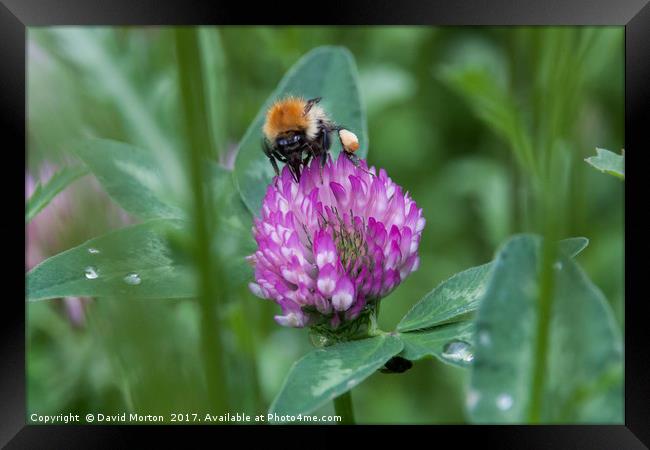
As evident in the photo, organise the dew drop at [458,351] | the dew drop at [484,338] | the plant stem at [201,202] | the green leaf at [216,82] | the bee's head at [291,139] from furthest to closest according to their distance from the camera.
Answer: the green leaf at [216,82]
the bee's head at [291,139]
the dew drop at [458,351]
the dew drop at [484,338]
the plant stem at [201,202]

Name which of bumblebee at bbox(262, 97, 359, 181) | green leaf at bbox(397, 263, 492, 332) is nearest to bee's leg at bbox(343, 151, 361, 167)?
bumblebee at bbox(262, 97, 359, 181)

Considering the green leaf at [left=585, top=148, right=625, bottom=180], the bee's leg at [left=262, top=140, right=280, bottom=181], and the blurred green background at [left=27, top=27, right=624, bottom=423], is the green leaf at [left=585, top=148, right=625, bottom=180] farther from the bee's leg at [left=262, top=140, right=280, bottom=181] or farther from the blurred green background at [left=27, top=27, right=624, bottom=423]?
the bee's leg at [left=262, top=140, right=280, bottom=181]

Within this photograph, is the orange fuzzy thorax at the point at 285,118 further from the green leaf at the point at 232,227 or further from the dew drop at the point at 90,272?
the dew drop at the point at 90,272

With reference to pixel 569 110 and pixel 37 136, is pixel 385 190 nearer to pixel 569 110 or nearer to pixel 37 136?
pixel 569 110

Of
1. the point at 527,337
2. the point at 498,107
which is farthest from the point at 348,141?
the point at 498,107

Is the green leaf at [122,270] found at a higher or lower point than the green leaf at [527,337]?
higher

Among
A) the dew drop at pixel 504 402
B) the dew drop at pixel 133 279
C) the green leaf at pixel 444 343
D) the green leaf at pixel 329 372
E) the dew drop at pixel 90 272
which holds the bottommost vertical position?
the dew drop at pixel 504 402

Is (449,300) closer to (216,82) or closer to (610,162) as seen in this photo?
(610,162)

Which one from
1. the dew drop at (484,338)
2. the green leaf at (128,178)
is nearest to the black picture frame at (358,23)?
the green leaf at (128,178)

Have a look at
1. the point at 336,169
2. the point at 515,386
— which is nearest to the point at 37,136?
the point at 336,169
